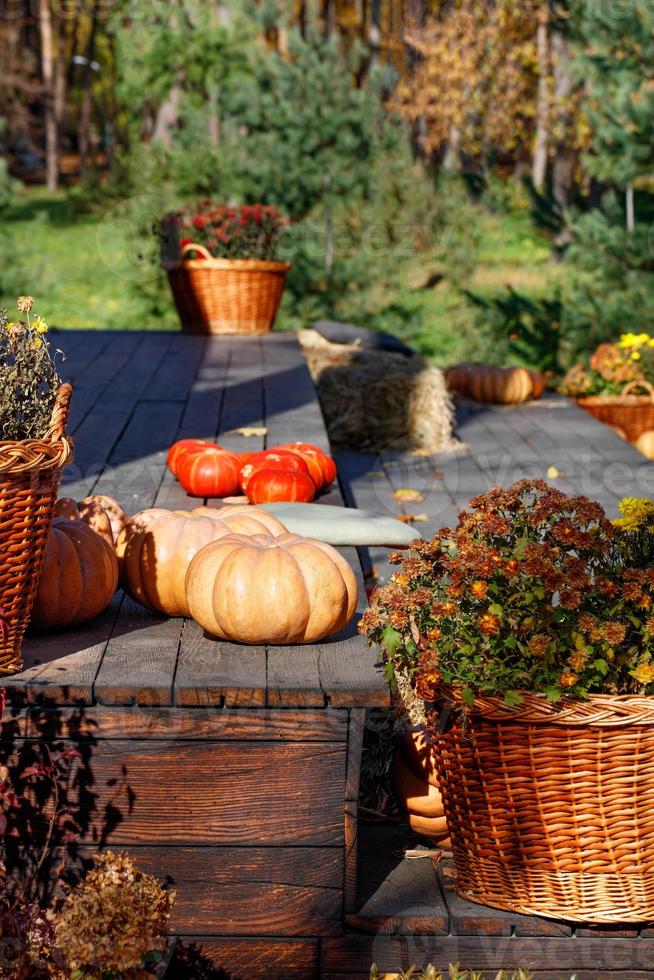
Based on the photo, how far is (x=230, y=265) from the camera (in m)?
7.96

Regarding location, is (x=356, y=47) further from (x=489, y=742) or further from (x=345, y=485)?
(x=489, y=742)

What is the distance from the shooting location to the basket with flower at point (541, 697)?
2445 millimetres

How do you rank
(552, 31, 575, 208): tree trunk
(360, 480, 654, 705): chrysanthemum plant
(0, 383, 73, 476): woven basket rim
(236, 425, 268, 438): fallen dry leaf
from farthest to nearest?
1. (552, 31, 575, 208): tree trunk
2. (236, 425, 268, 438): fallen dry leaf
3. (360, 480, 654, 705): chrysanthemum plant
4. (0, 383, 73, 476): woven basket rim

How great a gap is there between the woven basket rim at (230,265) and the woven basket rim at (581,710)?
232 inches

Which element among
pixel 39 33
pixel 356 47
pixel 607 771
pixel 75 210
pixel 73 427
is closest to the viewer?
pixel 607 771

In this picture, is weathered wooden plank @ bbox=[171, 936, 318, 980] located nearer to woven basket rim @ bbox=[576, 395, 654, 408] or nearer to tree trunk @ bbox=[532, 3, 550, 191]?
woven basket rim @ bbox=[576, 395, 654, 408]

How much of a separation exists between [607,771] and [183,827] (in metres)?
0.88

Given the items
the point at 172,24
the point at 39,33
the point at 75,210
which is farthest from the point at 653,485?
the point at 39,33

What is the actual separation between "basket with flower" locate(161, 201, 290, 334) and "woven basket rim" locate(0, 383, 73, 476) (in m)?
5.62

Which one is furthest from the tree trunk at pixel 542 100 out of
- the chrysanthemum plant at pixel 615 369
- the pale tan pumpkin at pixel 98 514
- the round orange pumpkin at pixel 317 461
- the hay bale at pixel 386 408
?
the pale tan pumpkin at pixel 98 514

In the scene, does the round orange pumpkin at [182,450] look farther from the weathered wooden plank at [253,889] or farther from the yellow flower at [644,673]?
the yellow flower at [644,673]

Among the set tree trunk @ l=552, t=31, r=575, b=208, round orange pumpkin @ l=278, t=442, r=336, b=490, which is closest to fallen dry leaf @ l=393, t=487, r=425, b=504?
round orange pumpkin @ l=278, t=442, r=336, b=490

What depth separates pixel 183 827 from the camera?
2.53 m

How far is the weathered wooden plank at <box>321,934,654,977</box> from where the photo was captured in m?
2.58
